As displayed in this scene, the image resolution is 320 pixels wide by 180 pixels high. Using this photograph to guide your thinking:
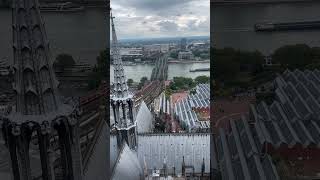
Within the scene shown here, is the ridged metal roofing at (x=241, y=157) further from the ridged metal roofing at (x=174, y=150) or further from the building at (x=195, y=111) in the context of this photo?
the building at (x=195, y=111)

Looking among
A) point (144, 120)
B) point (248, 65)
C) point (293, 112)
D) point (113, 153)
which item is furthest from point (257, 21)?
point (144, 120)

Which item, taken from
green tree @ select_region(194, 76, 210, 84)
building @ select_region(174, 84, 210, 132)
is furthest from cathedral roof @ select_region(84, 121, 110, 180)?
green tree @ select_region(194, 76, 210, 84)

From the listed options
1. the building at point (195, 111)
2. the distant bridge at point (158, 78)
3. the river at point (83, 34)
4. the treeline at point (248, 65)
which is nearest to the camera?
the river at point (83, 34)

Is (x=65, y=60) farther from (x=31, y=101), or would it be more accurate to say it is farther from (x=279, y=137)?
(x=279, y=137)

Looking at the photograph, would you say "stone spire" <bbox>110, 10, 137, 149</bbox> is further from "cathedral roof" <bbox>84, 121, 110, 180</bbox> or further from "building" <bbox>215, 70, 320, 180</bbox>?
"building" <bbox>215, 70, 320, 180</bbox>

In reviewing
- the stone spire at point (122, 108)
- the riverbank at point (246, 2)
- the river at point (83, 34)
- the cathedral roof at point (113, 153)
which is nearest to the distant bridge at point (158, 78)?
the stone spire at point (122, 108)

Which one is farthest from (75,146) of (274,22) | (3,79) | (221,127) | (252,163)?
(274,22)
